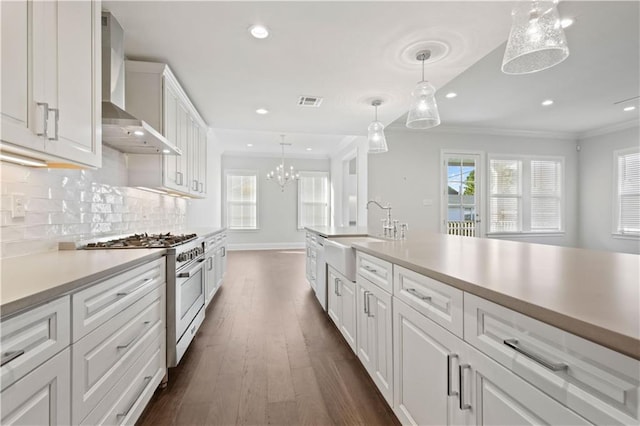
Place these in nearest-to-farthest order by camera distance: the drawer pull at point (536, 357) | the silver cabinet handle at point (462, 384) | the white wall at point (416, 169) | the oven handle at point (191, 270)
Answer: the drawer pull at point (536, 357), the silver cabinet handle at point (462, 384), the oven handle at point (191, 270), the white wall at point (416, 169)

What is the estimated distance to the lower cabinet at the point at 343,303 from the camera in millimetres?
2227

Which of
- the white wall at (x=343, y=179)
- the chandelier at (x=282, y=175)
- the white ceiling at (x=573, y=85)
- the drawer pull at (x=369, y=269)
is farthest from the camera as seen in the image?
the chandelier at (x=282, y=175)

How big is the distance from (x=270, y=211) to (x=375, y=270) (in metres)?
7.29

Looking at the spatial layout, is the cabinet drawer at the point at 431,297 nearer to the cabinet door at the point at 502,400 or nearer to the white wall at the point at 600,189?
the cabinet door at the point at 502,400

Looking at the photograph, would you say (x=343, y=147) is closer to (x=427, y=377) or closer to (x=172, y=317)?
(x=172, y=317)

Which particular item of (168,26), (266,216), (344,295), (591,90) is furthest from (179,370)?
(266,216)

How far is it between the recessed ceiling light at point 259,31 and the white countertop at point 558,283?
197 centimetres

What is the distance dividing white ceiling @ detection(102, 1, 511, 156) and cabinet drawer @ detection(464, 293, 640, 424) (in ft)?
7.07

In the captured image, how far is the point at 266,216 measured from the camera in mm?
8859

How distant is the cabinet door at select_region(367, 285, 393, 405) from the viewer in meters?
1.58

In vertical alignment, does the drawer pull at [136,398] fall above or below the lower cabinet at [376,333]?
below

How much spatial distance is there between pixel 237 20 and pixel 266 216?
6866mm

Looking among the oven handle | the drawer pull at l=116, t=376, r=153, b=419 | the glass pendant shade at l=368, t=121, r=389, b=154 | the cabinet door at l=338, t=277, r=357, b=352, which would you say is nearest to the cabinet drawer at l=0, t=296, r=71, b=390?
the drawer pull at l=116, t=376, r=153, b=419

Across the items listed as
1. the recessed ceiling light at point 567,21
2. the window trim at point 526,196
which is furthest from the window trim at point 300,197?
the recessed ceiling light at point 567,21
